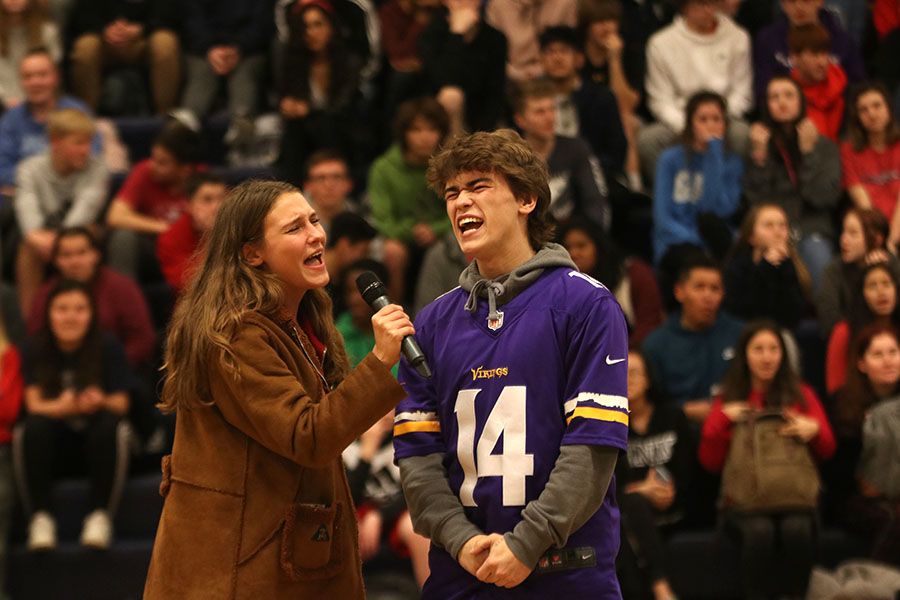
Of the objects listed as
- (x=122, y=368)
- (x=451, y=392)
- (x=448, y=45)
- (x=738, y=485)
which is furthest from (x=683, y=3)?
(x=451, y=392)

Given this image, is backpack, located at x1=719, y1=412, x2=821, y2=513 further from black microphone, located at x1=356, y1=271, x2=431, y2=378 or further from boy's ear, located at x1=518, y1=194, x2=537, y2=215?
black microphone, located at x1=356, y1=271, x2=431, y2=378

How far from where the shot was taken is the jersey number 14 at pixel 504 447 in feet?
8.84

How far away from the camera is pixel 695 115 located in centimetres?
680

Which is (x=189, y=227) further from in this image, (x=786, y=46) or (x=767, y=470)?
(x=786, y=46)

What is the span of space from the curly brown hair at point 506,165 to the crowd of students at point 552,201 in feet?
7.87

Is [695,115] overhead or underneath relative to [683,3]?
underneath

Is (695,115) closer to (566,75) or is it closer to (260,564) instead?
Result: (566,75)

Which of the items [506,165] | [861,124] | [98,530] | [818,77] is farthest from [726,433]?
[506,165]

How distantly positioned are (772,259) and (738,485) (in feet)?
4.26

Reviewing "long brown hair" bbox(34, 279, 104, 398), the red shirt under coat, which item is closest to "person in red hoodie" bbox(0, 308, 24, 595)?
"long brown hair" bbox(34, 279, 104, 398)

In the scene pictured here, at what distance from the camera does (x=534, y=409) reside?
2.70m

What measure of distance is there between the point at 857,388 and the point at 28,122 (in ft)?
15.0

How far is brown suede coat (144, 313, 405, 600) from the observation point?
8.67 ft

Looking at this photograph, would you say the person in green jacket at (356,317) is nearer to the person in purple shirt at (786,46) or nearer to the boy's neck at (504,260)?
the boy's neck at (504,260)
